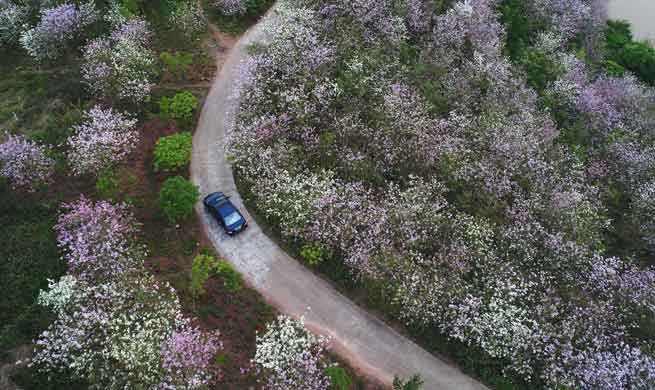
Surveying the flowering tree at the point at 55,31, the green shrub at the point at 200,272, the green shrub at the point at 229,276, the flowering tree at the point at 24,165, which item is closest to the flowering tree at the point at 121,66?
the flowering tree at the point at 55,31

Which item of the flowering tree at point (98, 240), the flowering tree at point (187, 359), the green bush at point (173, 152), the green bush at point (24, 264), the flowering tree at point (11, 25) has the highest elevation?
the flowering tree at point (11, 25)

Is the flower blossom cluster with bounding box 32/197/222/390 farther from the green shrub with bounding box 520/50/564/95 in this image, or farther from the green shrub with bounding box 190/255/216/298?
the green shrub with bounding box 520/50/564/95

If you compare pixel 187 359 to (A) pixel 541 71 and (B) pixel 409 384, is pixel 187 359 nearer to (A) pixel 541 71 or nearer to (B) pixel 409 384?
(B) pixel 409 384

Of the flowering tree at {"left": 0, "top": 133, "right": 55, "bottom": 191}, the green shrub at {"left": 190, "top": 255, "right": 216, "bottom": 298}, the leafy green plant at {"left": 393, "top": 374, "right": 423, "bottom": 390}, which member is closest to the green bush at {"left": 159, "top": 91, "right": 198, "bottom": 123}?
the flowering tree at {"left": 0, "top": 133, "right": 55, "bottom": 191}

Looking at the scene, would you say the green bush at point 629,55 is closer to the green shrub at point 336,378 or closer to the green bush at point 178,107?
the green bush at point 178,107

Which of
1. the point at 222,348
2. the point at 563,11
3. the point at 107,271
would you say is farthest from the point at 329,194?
the point at 563,11

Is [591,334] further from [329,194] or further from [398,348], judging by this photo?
[329,194]

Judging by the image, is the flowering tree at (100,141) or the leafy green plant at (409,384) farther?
the flowering tree at (100,141)
